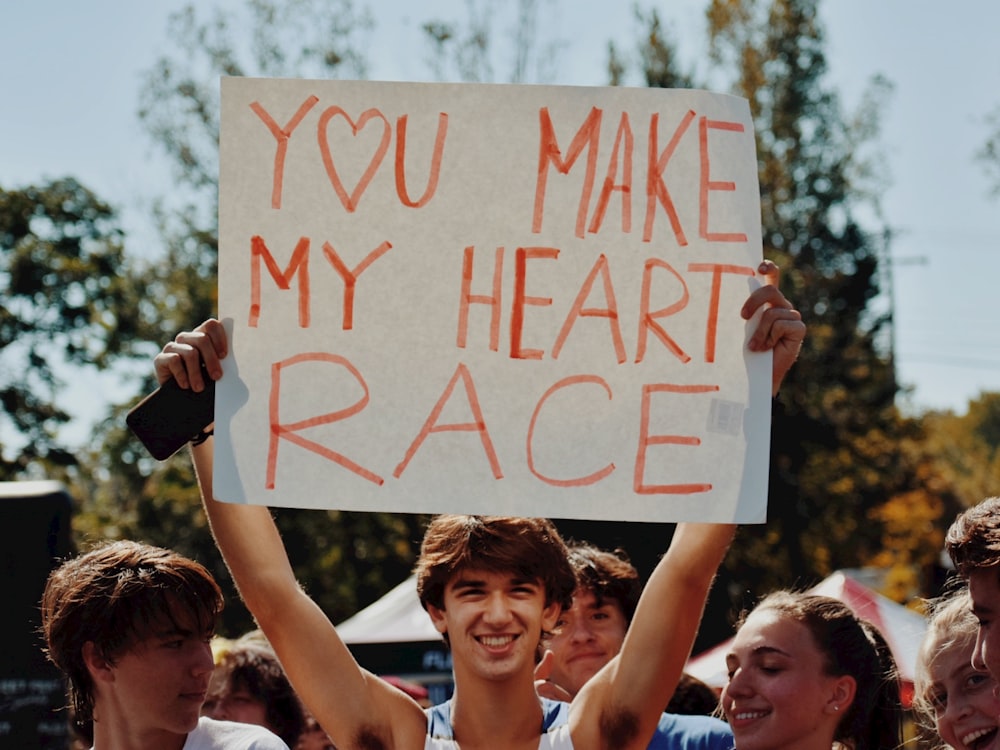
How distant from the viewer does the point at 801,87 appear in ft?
82.4

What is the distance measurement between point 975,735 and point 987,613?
30.7 inches

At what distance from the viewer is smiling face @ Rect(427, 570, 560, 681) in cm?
276

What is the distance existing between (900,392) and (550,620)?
27.8 metres

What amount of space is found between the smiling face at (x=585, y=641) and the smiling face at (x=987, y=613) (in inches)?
63.8

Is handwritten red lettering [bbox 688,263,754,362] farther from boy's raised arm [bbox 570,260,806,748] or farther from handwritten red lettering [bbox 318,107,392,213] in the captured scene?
handwritten red lettering [bbox 318,107,392,213]

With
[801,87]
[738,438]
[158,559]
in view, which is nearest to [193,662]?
[158,559]

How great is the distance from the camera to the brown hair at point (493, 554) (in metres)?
2.86

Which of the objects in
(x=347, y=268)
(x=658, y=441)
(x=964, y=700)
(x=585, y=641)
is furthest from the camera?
(x=585, y=641)

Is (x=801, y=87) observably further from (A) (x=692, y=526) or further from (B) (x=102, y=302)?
(A) (x=692, y=526)

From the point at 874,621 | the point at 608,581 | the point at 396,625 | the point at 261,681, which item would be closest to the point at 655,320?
the point at 608,581

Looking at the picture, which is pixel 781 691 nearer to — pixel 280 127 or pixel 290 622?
pixel 290 622

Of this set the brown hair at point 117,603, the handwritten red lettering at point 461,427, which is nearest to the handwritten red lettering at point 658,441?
the handwritten red lettering at point 461,427

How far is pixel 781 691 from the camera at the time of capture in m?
3.21

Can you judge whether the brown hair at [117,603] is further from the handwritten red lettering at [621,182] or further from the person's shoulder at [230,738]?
the handwritten red lettering at [621,182]
